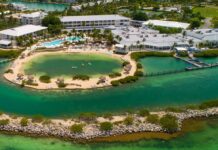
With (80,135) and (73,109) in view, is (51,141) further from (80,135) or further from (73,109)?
(73,109)

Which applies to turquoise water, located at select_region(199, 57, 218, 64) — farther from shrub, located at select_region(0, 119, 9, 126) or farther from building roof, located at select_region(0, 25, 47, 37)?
shrub, located at select_region(0, 119, 9, 126)

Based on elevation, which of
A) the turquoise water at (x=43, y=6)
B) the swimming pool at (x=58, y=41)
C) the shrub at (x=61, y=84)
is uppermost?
the turquoise water at (x=43, y=6)

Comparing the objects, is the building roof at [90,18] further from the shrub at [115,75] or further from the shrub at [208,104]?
the shrub at [208,104]

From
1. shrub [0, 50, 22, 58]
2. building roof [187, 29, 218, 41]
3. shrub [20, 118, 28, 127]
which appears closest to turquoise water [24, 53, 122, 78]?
shrub [0, 50, 22, 58]

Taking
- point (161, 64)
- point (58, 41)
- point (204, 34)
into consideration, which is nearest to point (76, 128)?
point (161, 64)

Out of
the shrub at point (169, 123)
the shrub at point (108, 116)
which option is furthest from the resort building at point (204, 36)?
the shrub at point (108, 116)
